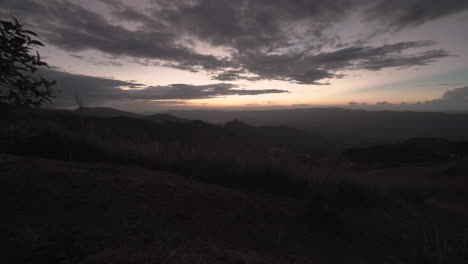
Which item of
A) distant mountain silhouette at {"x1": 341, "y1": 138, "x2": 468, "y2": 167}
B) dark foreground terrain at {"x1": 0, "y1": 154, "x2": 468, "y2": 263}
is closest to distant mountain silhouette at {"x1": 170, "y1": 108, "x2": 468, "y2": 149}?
distant mountain silhouette at {"x1": 341, "y1": 138, "x2": 468, "y2": 167}

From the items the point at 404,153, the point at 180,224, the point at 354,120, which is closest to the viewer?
the point at 180,224

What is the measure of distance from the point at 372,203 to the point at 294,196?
1.79m

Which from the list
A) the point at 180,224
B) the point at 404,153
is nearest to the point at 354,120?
the point at 404,153

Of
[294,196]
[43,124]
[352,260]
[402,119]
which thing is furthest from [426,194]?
[402,119]

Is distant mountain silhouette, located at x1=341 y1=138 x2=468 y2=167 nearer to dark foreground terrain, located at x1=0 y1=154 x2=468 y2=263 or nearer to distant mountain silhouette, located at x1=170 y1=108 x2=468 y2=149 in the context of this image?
dark foreground terrain, located at x1=0 y1=154 x2=468 y2=263

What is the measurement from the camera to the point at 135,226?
7.65 feet

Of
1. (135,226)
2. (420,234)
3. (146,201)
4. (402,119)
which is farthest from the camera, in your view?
(402,119)

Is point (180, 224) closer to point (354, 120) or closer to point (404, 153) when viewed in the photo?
point (404, 153)

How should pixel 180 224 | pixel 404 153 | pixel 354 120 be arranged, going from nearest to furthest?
1. pixel 180 224
2. pixel 404 153
3. pixel 354 120

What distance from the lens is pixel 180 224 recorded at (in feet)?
8.39

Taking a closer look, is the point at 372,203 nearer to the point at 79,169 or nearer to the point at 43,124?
the point at 79,169

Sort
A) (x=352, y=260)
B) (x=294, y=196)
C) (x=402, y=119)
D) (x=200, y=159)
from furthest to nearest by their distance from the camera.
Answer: (x=402, y=119) → (x=200, y=159) → (x=294, y=196) → (x=352, y=260)

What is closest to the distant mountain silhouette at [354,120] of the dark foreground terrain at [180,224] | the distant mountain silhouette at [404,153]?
the distant mountain silhouette at [404,153]

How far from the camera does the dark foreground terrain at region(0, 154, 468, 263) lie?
6.13 feet
